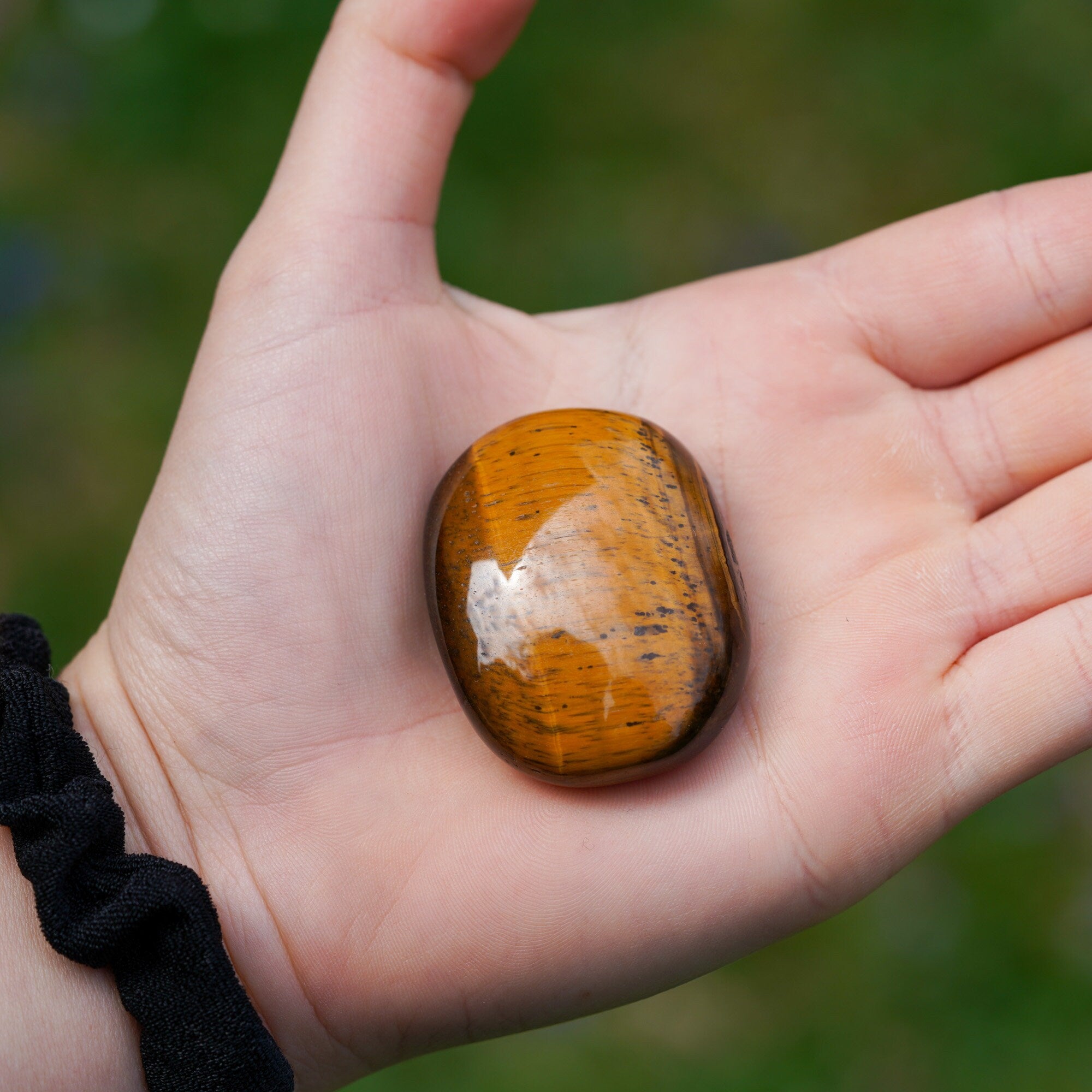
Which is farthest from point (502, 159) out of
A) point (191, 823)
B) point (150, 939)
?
point (150, 939)

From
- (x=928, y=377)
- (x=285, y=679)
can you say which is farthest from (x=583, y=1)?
(x=285, y=679)

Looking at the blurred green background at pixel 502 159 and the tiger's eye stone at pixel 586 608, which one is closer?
the tiger's eye stone at pixel 586 608

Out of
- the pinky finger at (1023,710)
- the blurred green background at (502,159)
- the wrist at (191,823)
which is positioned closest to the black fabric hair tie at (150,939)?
the wrist at (191,823)

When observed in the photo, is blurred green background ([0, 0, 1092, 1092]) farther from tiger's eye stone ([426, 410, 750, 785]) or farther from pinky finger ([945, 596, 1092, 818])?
pinky finger ([945, 596, 1092, 818])

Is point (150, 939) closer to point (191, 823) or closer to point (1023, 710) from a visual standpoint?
point (191, 823)

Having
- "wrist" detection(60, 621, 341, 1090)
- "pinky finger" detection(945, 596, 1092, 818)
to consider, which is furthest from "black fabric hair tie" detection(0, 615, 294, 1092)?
"pinky finger" detection(945, 596, 1092, 818)

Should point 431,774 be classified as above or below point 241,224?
below

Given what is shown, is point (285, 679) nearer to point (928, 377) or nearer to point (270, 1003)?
point (270, 1003)

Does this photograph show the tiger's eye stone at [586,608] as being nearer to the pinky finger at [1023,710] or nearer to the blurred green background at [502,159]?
the pinky finger at [1023,710]
